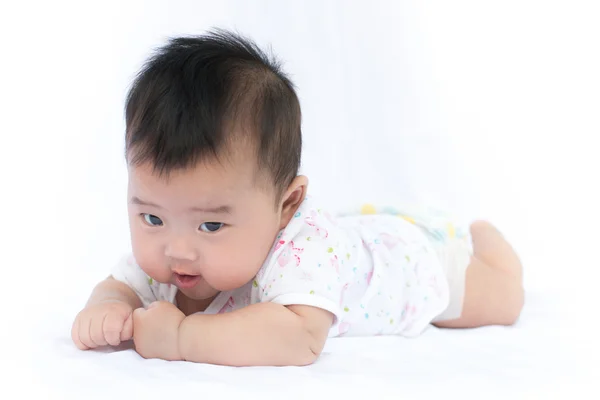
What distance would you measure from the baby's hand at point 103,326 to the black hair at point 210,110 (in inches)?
11.5

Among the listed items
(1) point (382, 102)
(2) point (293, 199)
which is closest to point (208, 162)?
(2) point (293, 199)

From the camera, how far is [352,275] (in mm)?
1782

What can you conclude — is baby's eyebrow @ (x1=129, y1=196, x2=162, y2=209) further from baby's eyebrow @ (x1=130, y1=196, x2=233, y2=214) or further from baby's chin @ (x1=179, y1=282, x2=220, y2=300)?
baby's chin @ (x1=179, y1=282, x2=220, y2=300)

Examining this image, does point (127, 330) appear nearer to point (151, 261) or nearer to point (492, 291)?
point (151, 261)

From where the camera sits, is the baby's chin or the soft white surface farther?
the baby's chin

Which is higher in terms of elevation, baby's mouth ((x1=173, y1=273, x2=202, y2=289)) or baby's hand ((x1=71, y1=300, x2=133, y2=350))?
baby's mouth ((x1=173, y1=273, x2=202, y2=289))

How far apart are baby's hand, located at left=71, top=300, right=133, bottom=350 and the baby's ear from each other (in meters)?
0.35

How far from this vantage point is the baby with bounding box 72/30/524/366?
1.46 meters

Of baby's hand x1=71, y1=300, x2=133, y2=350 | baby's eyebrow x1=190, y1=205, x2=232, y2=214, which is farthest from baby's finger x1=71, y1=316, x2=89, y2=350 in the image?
baby's eyebrow x1=190, y1=205, x2=232, y2=214

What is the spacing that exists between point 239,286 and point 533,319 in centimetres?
91

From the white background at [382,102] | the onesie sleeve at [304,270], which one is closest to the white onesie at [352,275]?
the onesie sleeve at [304,270]

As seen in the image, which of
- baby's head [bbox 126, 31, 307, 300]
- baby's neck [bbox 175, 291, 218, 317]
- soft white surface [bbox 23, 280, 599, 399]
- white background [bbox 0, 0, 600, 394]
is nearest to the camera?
soft white surface [bbox 23, 280, 599, 399]

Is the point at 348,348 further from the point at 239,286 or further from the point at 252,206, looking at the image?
the point at 252,206

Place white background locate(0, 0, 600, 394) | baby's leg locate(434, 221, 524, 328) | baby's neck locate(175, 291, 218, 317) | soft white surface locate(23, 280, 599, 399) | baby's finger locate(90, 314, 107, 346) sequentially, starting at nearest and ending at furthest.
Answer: soft white surface locate(23, 280, 599, 399) < baby's finger locate(90, 314, 107, 346) < baby's neck locate(175, 291, 218, 317) < baby's leg locate(434, 221, 524, 328) < white background locate(0, 0, 600, 394)
